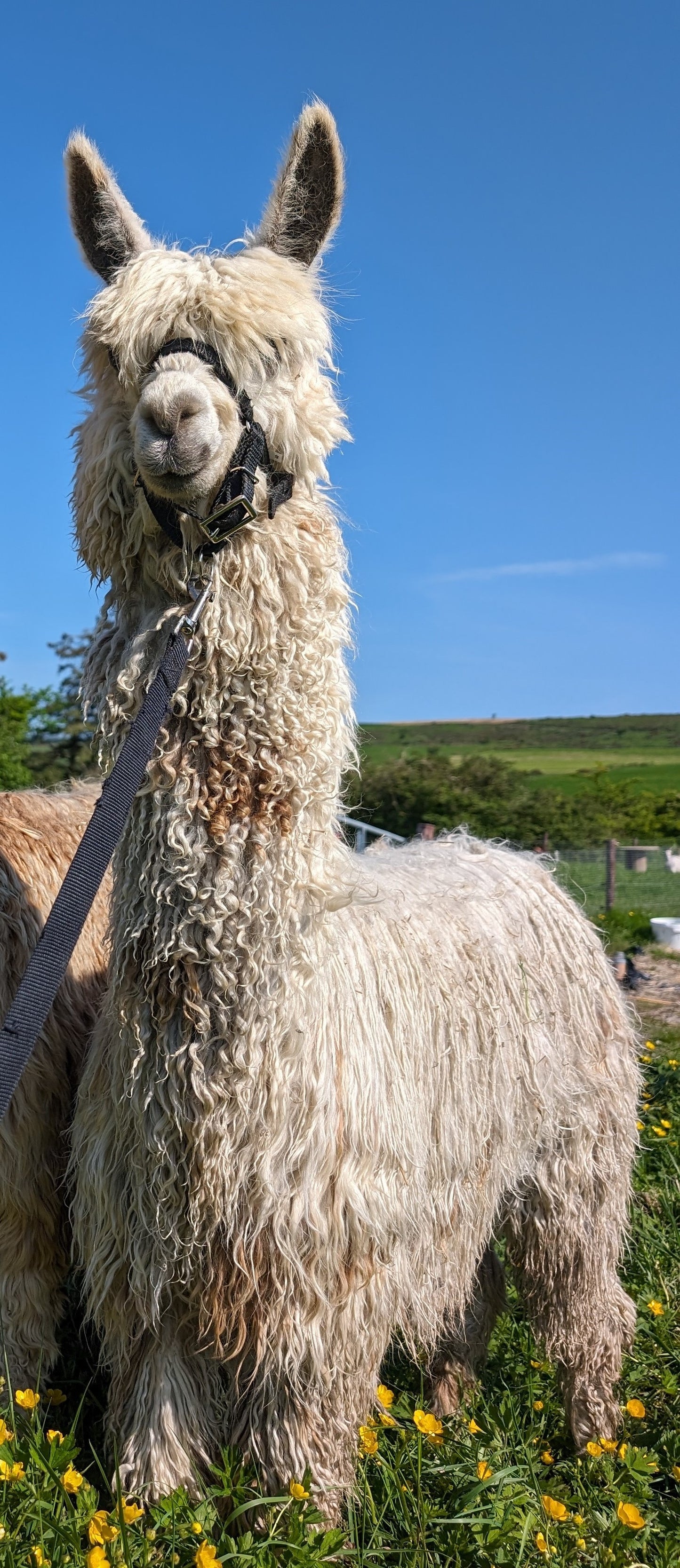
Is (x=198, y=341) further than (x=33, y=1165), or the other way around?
(x=33, y=1165)

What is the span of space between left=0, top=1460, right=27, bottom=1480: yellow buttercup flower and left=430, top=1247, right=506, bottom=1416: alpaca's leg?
171 centimetres

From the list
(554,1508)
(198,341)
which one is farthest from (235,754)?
(554,1508)

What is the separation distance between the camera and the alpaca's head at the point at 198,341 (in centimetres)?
198

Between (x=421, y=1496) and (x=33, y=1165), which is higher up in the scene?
(x=33, y=1165)

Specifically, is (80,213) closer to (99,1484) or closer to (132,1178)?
(132,1178)

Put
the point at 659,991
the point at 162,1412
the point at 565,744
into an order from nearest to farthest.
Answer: the point at 162,1412 < the point at 659,991 < the point at 565,744

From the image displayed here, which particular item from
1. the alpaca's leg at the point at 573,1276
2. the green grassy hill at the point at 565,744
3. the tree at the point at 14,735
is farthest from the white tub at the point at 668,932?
the green grassy hill at the point at 565,744

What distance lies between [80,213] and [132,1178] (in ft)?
6.35

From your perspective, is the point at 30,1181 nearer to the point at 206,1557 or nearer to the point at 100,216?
the point at 206,1557

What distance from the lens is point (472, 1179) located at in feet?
9.23

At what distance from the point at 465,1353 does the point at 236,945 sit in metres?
2.21

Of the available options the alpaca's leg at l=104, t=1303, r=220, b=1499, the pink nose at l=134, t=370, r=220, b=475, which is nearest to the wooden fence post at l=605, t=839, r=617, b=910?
the alpaca's leg at l=104, t=1303, r=220, b=1499

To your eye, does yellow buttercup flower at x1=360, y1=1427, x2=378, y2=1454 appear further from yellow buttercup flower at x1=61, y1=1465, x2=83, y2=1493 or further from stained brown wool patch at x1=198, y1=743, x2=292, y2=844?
stained brown wool patch at x1=198, y1=743, x2=292, y2=844

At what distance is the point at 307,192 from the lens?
2281 millimetres
